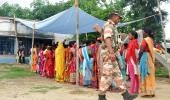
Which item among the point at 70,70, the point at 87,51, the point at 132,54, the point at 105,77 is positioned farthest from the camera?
the point at 70,70

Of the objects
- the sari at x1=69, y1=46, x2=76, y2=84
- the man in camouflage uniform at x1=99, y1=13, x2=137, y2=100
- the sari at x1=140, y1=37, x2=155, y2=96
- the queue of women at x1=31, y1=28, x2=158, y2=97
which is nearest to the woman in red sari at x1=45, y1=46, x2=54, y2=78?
the queue of women at x1=31, y1=28, x2=158, y2=97

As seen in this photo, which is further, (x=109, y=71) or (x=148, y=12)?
(x=148, y=12)

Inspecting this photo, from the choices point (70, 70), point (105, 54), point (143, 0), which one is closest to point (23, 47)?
point (143, 0)

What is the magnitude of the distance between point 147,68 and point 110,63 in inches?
81.4

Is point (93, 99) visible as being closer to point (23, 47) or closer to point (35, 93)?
point (35, 93)

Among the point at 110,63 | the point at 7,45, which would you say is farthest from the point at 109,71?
the point at 7,45

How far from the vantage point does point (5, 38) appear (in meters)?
27.5

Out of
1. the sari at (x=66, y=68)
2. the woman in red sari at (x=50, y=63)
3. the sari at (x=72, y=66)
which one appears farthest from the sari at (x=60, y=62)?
the woman in red sari at (x=50, y=63)

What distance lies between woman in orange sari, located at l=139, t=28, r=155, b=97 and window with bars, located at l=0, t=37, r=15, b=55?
19711mm

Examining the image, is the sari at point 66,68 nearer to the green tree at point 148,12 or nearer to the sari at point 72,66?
the sari at point 72,66

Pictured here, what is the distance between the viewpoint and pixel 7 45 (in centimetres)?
2773

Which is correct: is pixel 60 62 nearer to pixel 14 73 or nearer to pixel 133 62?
pixel 133 62

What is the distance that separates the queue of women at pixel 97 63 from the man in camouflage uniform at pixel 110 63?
423 mm

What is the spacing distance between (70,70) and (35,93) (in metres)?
2.90
